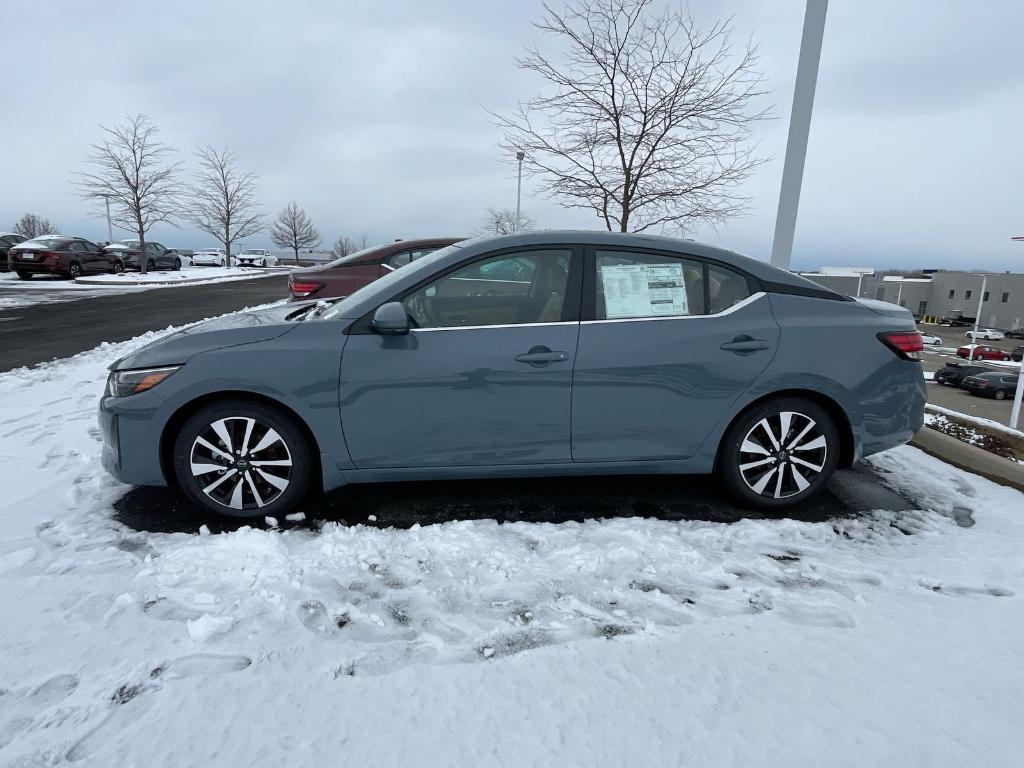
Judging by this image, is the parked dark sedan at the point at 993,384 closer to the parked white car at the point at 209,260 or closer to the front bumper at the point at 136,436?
the front bumper at the point at 136,436

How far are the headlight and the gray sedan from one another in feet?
0.04

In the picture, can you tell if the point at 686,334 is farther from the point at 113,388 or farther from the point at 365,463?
the point at 113,388

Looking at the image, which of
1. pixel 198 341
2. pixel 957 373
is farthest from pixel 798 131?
pixel 957 373

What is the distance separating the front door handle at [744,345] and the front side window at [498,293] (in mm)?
951

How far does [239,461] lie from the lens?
313cm

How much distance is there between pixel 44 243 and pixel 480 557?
90.3ft

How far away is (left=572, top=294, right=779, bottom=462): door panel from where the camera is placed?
3.19m

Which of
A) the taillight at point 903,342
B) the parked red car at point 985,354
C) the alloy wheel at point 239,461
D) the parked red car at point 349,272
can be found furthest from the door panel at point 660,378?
the parked red car at point 985,354

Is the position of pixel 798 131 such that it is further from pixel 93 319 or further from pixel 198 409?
pixel 93 319

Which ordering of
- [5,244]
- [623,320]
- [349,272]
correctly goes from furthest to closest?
1. [5,244]
2. [349,272]
3. [623,320]

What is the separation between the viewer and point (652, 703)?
6.34 feet

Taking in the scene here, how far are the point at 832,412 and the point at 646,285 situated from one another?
133cm

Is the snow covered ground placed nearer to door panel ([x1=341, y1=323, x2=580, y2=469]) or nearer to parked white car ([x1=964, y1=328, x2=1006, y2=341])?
door panel ([x1=341, y1=323, x2=580, y2=469])

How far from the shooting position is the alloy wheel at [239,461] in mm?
3104
